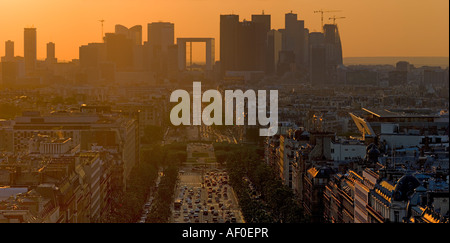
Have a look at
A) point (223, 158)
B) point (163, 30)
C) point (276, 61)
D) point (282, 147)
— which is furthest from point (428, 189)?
point (276, 61)

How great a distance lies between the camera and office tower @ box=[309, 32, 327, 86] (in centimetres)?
9788

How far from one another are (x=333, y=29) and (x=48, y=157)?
226 feet

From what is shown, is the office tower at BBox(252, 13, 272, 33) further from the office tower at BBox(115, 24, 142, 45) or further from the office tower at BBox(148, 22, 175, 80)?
the office tower at BBox(115, 24, 142, 45)

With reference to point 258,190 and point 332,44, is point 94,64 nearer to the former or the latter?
point 332,44

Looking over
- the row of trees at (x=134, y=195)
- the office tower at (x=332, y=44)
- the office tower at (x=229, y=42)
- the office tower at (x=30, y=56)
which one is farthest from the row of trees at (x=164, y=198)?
the office tower at (x=229, y=42)

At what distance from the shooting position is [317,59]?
100812mm

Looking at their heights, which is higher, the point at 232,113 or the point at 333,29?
the point at 333,29

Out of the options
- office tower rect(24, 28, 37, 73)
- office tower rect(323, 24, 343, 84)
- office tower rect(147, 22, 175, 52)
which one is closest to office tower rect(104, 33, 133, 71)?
office tower rect(147, 22, 175, 52)

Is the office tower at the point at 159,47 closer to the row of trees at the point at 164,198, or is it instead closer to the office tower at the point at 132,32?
the office tower at the point at 132,32

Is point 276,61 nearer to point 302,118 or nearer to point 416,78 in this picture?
point 416,78

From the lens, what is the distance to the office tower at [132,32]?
105m

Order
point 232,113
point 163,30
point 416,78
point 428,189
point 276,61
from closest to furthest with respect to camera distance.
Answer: point 428,189, point 232,113, point 416,78, point 163,30, point 276,61

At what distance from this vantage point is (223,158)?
38.5 m
